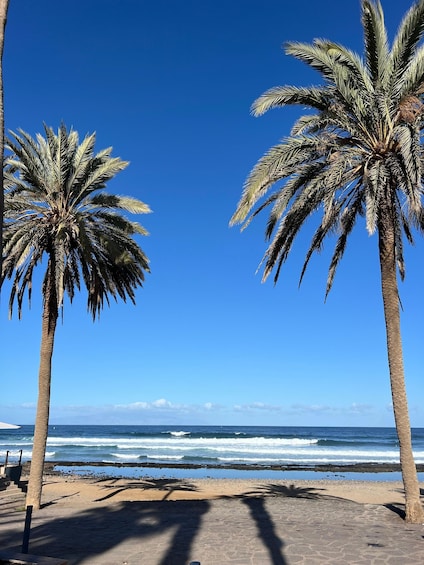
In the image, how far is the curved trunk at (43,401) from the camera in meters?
14.1

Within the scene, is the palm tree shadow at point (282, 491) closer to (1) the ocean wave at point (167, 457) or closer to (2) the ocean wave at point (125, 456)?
(1) the ocean wave at point (167, 457)

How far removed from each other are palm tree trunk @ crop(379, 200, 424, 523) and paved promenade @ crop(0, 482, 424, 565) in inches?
25.4

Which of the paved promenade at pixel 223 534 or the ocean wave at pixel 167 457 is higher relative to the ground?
the paved promenade at pixel 223 534

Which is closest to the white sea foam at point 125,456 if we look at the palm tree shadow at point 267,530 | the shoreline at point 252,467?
the shoreline at point 252,467

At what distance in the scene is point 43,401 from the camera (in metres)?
14.4

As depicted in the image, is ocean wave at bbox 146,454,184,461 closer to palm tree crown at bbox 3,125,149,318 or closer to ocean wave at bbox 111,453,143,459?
ocean wave at bbox 111,453,143,459

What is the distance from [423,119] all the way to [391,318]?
4.96 m

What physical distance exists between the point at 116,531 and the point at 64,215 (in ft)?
29.3

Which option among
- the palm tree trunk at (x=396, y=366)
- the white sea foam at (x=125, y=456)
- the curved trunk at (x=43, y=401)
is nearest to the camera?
the palm tree trunk at (x=396, y=366)

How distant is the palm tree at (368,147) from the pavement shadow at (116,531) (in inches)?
217

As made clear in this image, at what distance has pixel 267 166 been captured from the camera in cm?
1249

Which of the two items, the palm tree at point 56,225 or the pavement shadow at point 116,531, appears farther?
the palm tree at point 56,225

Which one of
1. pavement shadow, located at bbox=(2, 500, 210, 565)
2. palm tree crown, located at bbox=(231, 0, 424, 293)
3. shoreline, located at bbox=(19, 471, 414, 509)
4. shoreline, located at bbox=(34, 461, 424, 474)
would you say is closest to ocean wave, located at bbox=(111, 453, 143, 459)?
shoreline, located at bbox=(34, 461, 424, 474)

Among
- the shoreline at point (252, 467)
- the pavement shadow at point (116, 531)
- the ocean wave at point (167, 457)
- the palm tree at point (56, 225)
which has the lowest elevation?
the ocean wave at point (167, 457)
